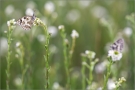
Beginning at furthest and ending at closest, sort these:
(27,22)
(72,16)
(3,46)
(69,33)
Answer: (72,16) → (69,33) → (3,46) → (27,22)

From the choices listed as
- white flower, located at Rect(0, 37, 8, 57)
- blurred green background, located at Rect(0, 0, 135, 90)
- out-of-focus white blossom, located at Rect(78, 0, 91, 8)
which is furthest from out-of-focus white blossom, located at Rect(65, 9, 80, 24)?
white flower, located at Rect(0, 37, 8, 57)

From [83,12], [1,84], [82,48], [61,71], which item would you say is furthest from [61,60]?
[83,12]

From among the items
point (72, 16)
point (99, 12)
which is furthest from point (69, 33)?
point (99, 12)

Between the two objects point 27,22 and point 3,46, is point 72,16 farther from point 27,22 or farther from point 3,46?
point 27,22

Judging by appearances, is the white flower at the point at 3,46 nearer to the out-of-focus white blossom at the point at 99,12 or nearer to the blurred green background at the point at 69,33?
the blurred green background at the point at 69,33

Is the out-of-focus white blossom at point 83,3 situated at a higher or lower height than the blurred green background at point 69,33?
higher

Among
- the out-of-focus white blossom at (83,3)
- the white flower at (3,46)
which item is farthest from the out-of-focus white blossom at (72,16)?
the white flower at (3,46)

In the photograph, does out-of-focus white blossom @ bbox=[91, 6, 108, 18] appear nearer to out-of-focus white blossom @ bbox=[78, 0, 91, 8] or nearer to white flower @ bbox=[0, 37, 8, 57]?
out-of-focus white blossom @ bbox=[78, 0, 91, 8]

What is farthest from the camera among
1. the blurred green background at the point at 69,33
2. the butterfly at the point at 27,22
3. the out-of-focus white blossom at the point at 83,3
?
the out-of-focus white blossom at the point at 83,3

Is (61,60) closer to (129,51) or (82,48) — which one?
(82,48)
